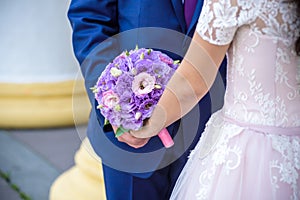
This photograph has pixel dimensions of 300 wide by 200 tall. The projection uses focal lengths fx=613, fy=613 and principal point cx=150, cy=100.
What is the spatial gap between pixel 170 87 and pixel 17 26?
113 inches

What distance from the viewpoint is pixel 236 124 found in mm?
1857

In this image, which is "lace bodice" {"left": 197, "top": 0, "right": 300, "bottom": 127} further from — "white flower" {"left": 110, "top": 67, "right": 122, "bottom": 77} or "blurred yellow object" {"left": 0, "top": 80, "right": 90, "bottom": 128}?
"blurred yellow object" {"left": 0, "top": 80, "right": 90, "bottom": 128}

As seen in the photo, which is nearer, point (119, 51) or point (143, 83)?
point (143, 83)

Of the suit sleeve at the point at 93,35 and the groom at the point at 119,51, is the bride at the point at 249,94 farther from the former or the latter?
the suit sleeve at the point at 93,35

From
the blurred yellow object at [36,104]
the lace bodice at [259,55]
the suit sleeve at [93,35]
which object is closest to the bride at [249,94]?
the lace bodice at [259,55]

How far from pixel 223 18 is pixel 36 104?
117 inches

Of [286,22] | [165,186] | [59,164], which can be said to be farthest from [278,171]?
[59,164]

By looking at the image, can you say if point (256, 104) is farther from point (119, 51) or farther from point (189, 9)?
point (119, 51)

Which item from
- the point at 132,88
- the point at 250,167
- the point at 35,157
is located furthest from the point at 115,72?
the point at 35,157

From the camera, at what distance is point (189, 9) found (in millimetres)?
2107

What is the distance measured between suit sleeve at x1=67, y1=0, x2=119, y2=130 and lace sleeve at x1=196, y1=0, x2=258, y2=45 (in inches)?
20.9

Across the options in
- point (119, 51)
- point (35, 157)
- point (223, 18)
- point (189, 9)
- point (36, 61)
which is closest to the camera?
point (223, 18)

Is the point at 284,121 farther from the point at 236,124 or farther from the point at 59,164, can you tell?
the point at 59,164

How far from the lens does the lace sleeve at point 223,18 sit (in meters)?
1.67
